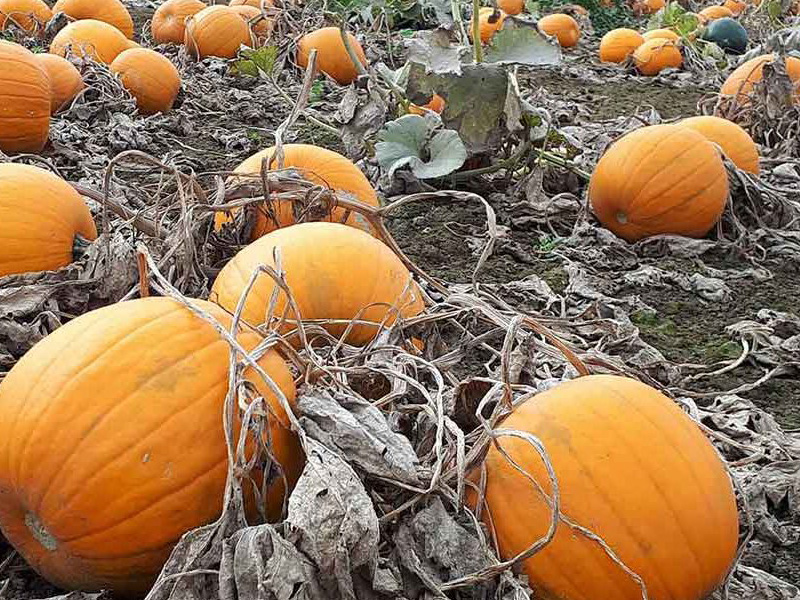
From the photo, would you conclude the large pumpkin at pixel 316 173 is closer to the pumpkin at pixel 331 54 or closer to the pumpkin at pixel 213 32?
the pumpkin at pixel 331 54

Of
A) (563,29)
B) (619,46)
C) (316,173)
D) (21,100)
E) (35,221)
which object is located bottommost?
(563,29)

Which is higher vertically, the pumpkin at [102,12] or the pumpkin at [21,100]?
the pumpkin at [21,100]

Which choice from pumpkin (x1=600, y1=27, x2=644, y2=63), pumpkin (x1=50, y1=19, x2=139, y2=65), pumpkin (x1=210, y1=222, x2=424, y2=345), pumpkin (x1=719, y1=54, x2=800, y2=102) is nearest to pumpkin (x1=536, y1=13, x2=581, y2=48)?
pumpkin (x1=600, y1=27, x2=644, y2=63)

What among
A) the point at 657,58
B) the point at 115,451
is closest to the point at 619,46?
the point at 657,58

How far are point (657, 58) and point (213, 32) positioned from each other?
3964 millimetres

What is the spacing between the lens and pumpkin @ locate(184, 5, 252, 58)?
849cm

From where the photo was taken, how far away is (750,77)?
22.0 ft

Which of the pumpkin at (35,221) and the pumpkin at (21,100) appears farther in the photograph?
the pumpkin at (21,100)

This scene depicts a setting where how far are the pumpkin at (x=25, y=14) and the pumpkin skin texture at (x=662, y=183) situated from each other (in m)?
5.24

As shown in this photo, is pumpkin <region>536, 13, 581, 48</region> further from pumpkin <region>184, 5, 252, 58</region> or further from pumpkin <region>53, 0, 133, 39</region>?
pumpkin <region>53, 0, 133, 39</region>

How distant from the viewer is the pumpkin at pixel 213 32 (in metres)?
8.49

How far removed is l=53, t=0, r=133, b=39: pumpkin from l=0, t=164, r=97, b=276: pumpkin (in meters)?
5.92

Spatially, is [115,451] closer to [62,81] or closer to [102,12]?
[62,81]

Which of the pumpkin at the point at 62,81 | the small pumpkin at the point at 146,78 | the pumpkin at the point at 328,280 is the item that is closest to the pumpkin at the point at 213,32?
the small pumpkin at the point at 146,78
